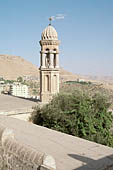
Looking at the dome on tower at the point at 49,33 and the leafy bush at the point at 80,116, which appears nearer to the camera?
the leafy bush at the point at 80,116

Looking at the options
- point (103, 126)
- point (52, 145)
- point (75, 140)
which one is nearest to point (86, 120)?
point (103, 126)

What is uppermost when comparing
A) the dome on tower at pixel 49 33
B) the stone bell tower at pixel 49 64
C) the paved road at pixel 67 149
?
the dome on tower at pixel 49 33

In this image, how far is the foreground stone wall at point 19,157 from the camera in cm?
397

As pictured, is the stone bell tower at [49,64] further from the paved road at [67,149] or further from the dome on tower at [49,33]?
the paved road at [67,149]

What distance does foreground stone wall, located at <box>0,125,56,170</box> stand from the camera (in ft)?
13.0

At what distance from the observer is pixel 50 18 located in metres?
11.2

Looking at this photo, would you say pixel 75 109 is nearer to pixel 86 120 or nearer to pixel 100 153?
pixel 86 120

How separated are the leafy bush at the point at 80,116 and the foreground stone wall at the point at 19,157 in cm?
384

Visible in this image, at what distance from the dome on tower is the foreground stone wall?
22.8 ft

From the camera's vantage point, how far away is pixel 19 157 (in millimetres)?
4609

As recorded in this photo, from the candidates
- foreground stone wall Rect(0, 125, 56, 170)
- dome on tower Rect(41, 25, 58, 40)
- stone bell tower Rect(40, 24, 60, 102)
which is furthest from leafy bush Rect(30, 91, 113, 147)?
foreground stone wall Rect(0, 125, 56, 170)

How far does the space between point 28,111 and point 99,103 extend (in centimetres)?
344

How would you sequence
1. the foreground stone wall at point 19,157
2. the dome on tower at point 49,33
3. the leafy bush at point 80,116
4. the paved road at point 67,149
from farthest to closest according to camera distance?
1. the dome on tower at point 49,33
2. the leafy bush at point 80,116
3. the paved road at point 67,149
4. the foreground stone wall at point 19,157

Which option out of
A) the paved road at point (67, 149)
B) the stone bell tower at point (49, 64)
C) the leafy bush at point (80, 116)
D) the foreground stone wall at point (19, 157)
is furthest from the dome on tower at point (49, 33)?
the foreground stone wall at point (19, 157)
